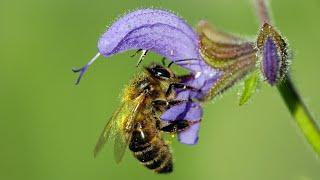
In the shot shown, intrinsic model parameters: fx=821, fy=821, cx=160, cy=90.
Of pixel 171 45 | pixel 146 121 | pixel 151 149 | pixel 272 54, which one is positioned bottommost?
pixel 151 149

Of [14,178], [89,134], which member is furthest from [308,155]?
[14,178]

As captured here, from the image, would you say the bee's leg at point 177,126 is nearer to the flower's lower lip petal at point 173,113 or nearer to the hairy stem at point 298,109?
the flower's lower lip petal at point 173,113

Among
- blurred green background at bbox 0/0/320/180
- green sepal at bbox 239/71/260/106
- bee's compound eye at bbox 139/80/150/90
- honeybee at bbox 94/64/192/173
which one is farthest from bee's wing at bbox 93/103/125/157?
blurred green background at bbox 0/0/320/180

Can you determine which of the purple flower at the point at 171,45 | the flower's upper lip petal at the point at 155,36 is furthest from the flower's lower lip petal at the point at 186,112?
the flower's upper lip petal at the point at 155,36

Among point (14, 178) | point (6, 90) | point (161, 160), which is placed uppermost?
point (6, 90)

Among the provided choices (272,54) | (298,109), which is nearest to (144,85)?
(272,54)

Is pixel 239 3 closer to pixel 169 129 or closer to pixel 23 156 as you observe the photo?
pixel 23 156

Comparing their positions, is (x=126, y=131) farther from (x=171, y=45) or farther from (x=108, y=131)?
(x=171, y=45)
